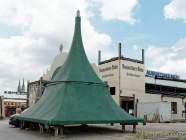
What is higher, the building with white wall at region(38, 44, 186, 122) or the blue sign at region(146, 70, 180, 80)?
the blue sign at region(146, 70, 180, 80)

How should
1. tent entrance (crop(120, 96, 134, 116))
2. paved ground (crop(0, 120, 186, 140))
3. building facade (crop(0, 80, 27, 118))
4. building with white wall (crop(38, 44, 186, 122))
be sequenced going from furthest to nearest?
building facade (crop(0, 80, 27, 118)) < tent entrance (crop(120, 96, 134, 116)) < building with white wall (crop(38, 44, 186, 122)) < paved ground (crop(0, 120, 186, 140))

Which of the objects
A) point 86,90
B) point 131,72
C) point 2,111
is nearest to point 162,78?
point 131,72

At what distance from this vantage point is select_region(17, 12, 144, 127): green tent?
23.0 meters

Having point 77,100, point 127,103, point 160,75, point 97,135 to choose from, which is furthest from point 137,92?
point 97,135

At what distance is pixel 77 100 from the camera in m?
24.5

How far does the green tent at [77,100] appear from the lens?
75.5 feet

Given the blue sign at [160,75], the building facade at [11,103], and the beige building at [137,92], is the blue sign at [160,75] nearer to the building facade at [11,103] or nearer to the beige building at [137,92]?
the beige building at [137,92]

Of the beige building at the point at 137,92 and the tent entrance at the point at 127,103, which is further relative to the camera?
the tent entrance at the point at 127,103

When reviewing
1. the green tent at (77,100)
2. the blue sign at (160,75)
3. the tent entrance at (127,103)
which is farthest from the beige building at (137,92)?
the green tent at (77,100)

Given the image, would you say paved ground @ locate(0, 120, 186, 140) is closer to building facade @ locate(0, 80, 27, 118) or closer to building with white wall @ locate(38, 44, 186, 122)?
building with white wall @ locate(38, 44, 186, 122)

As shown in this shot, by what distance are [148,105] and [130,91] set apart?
480 centimetres

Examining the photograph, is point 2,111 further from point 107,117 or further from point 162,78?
point 107,117

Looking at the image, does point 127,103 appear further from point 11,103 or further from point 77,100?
point 77,100

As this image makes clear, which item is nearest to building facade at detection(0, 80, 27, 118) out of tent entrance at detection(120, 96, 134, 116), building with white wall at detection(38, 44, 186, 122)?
building with white wall at detection(38, 44, 186, 122)
